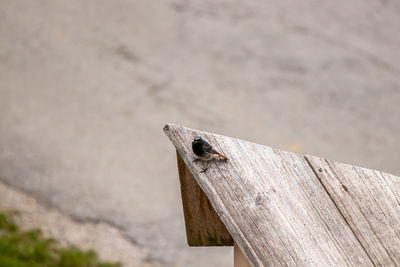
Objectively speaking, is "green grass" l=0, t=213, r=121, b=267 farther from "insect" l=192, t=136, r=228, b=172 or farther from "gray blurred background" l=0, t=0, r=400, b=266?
"insect" l=192, t=136, r=228, b=172

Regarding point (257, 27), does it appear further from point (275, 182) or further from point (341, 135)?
point (275, 182)

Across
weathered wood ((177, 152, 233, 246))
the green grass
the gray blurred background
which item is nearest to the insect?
weathered wood ((177, 152, 233, 246))

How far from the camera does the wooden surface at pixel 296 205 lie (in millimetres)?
1121

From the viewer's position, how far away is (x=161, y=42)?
6.22 meters

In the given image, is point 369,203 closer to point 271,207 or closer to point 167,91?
point 271,207

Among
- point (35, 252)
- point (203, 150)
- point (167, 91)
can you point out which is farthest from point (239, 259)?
point (167, 91)

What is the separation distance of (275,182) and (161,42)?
5.22 metres

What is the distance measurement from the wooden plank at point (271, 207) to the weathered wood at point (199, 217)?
180 mm

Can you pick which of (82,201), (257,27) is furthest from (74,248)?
(257,27)

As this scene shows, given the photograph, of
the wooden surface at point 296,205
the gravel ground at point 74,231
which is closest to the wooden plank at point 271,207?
the wooden surface at point 296,205

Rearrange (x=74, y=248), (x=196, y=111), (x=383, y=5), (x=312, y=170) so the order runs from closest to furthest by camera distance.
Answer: (x=312, y=170) < (x=74, y=248) < (x=196, y=111) < (x=383, y=5)

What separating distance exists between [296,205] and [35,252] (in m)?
3.10

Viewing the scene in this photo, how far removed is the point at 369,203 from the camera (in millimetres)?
1266

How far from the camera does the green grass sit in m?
3.71
